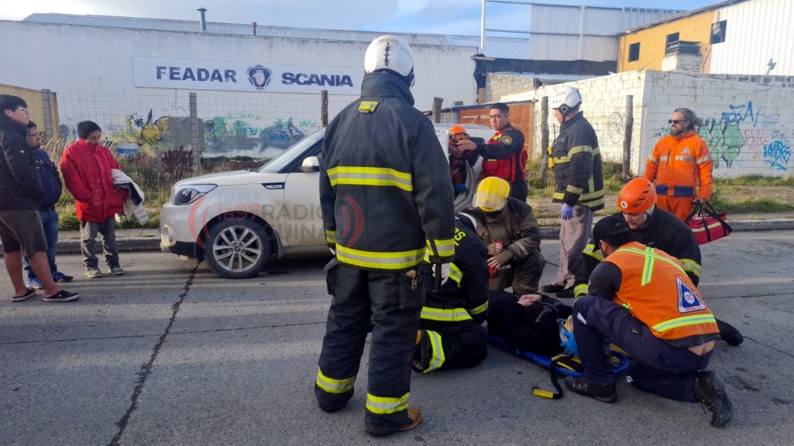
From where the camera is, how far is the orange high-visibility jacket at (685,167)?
536 cm

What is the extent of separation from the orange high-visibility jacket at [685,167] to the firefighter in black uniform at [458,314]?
9.50 feet

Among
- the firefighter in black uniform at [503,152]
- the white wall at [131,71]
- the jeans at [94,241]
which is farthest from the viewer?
the white wall at [131,71]

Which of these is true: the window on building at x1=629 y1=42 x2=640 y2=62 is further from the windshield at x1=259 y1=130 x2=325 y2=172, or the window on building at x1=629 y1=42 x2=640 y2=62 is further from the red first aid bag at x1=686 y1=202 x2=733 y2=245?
the windshield at x1=259 y1=130 x2=325 y2=172

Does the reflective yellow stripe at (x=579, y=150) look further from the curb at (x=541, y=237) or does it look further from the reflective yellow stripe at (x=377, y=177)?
the curb at (x=541, y=237)

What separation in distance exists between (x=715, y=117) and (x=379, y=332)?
14.4 metres

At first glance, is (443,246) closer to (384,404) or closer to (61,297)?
(384,404)

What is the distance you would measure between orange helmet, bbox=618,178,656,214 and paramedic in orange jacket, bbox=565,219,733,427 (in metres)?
0.54

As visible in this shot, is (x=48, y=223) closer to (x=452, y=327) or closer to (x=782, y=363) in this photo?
(x=452, y=327)

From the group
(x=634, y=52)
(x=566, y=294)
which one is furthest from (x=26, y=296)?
(x=634, y=52)

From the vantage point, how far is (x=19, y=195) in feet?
15.7

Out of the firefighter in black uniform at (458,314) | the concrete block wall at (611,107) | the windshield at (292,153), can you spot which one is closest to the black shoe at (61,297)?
the windshield at (292,153)

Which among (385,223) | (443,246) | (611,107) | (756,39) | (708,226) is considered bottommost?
(708,226)

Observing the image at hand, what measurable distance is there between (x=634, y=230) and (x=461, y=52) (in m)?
21.5

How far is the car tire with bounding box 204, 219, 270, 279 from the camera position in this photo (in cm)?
582
